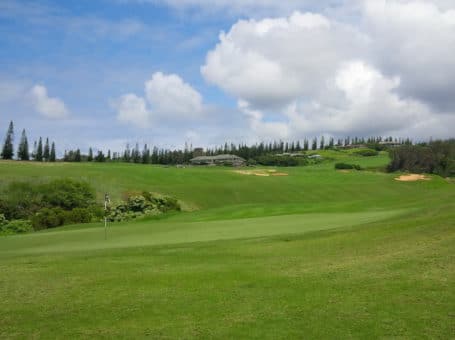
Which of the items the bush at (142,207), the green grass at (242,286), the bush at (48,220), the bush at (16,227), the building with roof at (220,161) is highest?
the building with roof at (220,161)

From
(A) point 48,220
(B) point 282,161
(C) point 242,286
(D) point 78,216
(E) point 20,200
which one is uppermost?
(B) point 282,161

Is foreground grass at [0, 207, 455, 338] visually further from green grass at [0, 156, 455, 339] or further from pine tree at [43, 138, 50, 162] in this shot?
pine tree at [43, 138, 50, 162]

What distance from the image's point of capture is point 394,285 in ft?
40.5

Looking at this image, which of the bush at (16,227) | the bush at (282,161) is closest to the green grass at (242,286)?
the bush at (16,227)

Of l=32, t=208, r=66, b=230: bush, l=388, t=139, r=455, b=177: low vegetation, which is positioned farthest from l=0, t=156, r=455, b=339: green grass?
l=388, t=139, r=455, b=177: low vegetation

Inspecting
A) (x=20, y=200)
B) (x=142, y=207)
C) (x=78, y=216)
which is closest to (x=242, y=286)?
(x=142, y=207)

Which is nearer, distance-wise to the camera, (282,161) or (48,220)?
(48,220)

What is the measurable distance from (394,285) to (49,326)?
26.3ft

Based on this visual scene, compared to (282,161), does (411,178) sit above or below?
below

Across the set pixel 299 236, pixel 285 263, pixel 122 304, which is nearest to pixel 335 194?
pixel 299 236

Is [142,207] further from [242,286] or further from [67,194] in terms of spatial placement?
[242,286]

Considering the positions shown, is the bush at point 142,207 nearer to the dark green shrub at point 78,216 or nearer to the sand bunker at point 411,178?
the dark green shrub at point 78,216

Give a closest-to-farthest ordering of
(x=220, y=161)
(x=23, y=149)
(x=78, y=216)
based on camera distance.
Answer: (x=78, y=216)
(x=23, y=149)
(x=220, y=161)

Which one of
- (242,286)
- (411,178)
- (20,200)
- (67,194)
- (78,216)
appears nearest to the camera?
(242,286)
